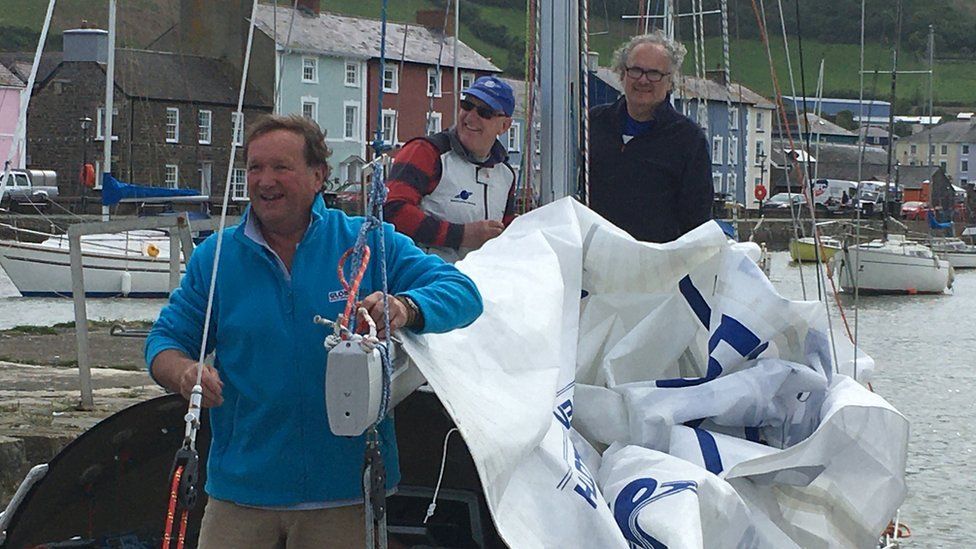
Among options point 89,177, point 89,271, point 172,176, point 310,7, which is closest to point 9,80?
point 172,176

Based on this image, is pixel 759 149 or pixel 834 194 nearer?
pixel 759 149

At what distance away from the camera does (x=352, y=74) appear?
55.1 m

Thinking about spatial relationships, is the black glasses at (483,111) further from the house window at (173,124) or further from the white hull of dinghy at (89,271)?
the house window at (173,124)

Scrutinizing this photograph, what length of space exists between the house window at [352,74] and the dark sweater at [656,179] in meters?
49.6

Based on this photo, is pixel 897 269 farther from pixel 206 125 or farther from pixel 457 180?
pixel 457 180

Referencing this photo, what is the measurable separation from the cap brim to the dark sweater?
0.49 metres

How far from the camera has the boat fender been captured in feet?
97.6

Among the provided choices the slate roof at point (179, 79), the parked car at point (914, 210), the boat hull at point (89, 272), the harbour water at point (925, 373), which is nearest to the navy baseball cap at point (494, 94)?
the harbour water at point (925, 373)

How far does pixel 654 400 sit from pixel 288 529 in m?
1.24

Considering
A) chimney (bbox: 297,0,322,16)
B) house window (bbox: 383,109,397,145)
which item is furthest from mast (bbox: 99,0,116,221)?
chimney (bbox: 297,0,322,16)

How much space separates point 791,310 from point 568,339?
31.1 inches

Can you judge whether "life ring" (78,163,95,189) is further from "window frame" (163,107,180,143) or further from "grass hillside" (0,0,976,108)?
"window frame" (163,107,180,143)

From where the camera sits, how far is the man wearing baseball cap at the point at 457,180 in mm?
4844

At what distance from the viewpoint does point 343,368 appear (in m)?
2.81
